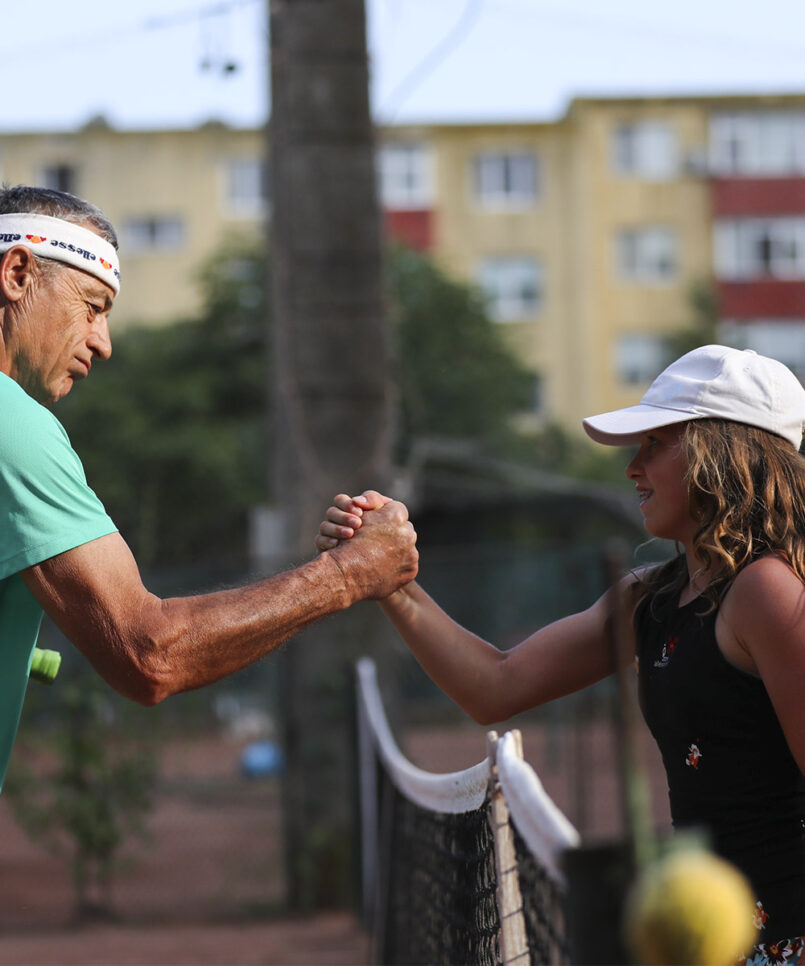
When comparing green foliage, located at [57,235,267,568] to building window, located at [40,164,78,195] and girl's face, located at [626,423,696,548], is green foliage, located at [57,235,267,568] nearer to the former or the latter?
building window, located at [40,164,78,195]

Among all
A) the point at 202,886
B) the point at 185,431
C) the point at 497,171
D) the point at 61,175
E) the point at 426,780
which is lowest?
the point at 202,886

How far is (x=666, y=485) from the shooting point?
2.63m

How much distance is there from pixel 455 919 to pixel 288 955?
416 cm

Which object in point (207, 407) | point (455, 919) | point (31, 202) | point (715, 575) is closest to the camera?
point (715, 575)

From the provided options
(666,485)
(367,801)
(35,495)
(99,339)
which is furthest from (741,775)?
(367,801)

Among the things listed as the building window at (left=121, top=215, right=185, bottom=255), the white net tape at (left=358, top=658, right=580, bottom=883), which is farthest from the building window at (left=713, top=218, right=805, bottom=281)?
the white net tape at (left=358, top=658, right=580, bottom=883)

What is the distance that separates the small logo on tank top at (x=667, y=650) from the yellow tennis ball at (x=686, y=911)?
3.90 feet

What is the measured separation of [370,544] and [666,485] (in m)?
0.61

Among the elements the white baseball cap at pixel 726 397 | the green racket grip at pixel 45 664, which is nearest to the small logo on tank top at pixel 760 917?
the white baseball cap at pixel 726 397

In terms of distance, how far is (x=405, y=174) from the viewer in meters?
37.1

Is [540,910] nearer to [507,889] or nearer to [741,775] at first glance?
[507,889]

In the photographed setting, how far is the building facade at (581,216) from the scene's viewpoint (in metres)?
37.3

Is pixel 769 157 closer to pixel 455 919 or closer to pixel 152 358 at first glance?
pixel 152 358

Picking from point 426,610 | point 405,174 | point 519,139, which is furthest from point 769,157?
point 426,610
